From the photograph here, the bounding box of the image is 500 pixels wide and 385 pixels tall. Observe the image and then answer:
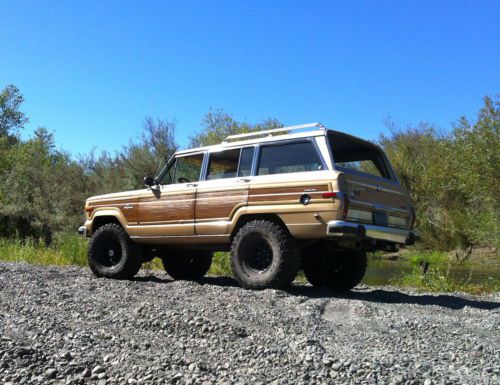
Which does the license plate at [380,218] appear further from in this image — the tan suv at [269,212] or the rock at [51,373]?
the rock at [51,373]

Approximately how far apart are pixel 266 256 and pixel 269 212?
2.00 ft

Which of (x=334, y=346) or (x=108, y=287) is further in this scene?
(x=108, y=287)

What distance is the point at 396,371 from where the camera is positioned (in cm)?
332

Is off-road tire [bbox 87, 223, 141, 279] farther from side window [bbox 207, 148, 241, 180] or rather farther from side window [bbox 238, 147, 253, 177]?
side window [bbox 238, 147, 253, 177]

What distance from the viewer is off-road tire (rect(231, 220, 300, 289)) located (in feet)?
21.7

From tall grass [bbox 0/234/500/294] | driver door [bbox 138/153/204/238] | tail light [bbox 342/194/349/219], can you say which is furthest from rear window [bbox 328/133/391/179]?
tall grass [bbox 0/234/500/294]

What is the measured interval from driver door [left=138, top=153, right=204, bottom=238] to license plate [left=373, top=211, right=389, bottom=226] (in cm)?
258

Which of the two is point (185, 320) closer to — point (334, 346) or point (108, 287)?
point (334, 346)

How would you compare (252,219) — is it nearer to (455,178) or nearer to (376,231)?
(376,231)

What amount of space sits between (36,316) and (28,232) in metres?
22.6

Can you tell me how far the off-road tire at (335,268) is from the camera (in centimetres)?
791

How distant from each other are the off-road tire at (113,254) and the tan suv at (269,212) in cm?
2

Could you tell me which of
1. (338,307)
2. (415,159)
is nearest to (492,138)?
(415,159)

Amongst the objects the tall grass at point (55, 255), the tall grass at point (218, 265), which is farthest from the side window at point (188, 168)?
the tall grass at point (55, 255)
